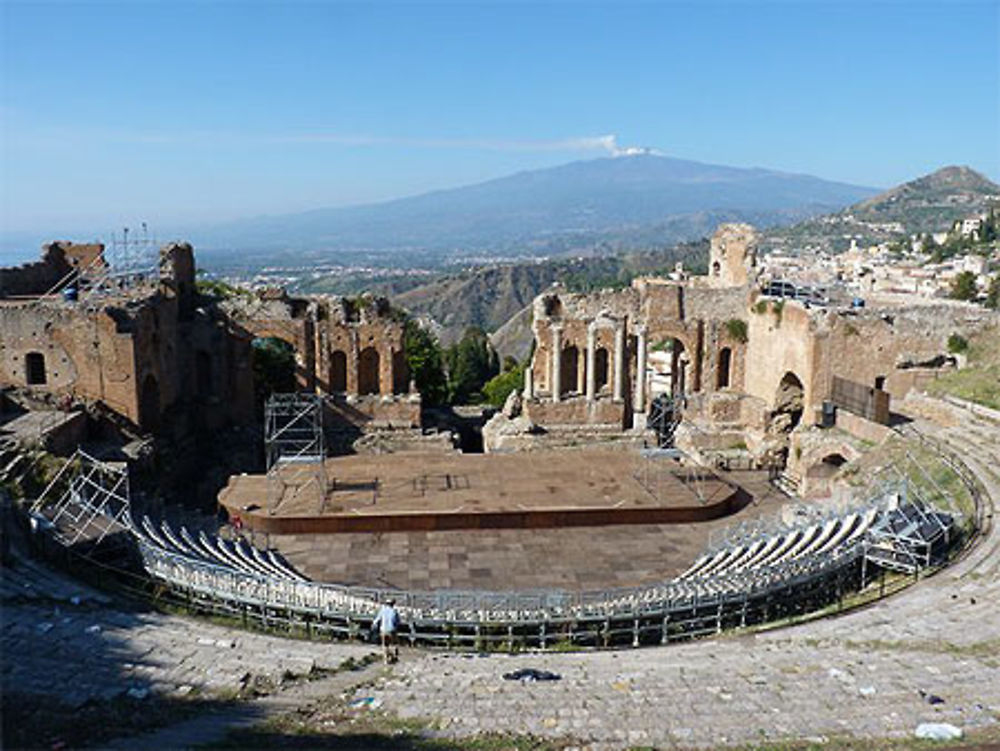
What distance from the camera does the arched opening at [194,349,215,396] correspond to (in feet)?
119

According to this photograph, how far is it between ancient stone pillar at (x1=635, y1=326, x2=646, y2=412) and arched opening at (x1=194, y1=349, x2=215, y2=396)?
18.9 m

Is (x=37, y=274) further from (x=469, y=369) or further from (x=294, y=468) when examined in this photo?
(x=469, y=369)

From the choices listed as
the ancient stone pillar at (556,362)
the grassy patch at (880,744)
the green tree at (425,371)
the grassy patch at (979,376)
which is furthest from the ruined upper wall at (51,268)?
the grassy patch at (979,376)

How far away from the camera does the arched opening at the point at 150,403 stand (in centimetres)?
3075

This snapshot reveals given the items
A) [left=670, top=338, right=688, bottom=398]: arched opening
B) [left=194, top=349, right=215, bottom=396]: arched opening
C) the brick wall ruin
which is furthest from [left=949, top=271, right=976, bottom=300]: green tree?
[left=194, top=349, right=215, bottom=396]: arched opening

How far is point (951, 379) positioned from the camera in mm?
32625

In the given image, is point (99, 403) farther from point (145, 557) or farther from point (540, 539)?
point (540, 539)

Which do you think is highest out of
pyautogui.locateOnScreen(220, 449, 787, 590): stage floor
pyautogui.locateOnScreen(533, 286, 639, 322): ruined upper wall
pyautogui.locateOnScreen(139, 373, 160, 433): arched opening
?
pyautogui.locateOnScreen(533, 286, 639, 322): ruined upper wall

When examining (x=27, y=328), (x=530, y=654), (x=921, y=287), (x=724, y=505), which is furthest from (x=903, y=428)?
(x=921, y=287)

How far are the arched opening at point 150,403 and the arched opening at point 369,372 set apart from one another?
8.88 metres

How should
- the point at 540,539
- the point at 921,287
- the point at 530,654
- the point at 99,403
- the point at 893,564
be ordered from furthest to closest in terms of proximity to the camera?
the point at 921,287 → the point at 99,403 → the point at 540,539 → the point at 893,564 → the point at 530,654

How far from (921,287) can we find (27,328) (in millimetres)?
76876

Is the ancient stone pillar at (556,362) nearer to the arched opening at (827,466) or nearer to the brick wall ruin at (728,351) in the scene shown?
the brick wall ruin at (728,351)

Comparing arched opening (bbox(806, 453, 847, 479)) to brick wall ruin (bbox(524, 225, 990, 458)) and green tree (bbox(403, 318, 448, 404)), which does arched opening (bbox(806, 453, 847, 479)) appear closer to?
brick wall ruin (bbox(524, 225, 990, 458))
